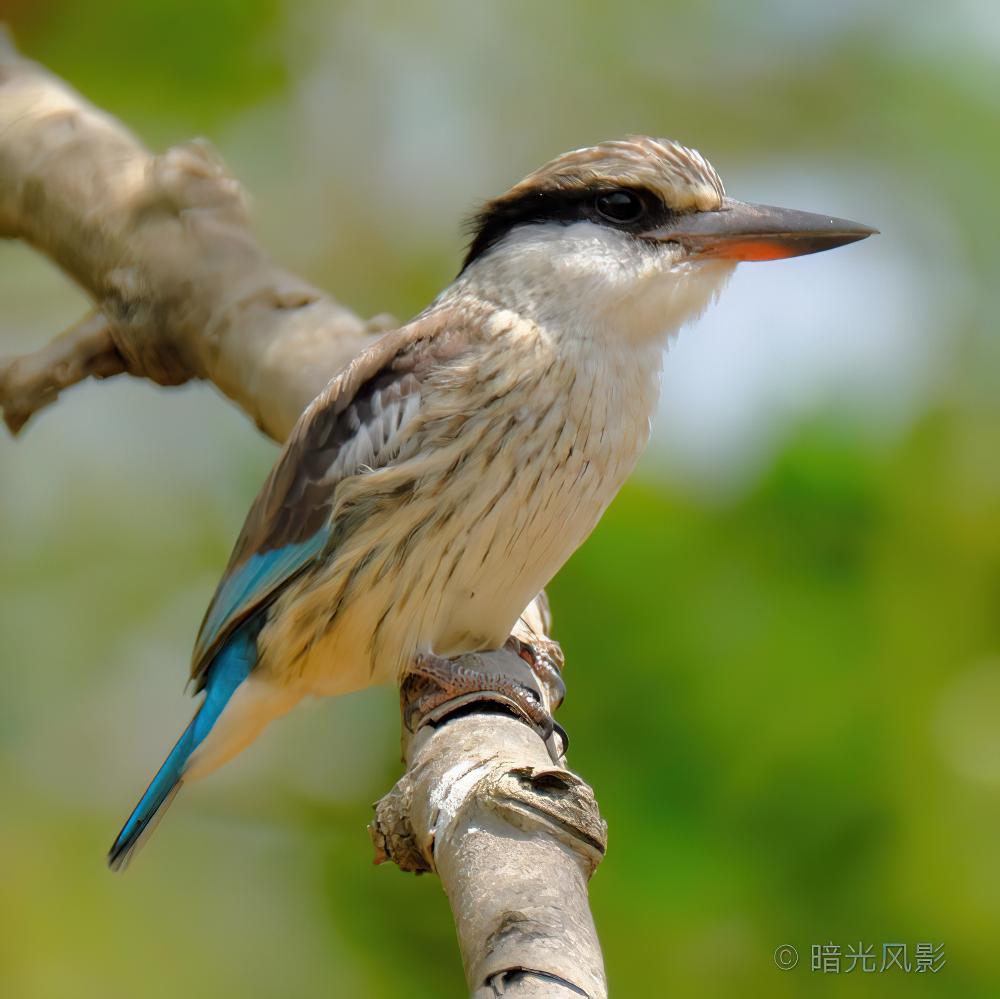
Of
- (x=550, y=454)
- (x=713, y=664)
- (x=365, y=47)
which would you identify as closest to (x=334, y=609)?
(x=550, y=454)

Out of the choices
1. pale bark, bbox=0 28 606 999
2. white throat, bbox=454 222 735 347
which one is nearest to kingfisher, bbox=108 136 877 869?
white throat, bbox=454 222 735 347

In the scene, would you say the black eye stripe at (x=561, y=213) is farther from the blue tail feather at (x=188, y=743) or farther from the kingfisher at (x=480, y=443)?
the blue tail feather at (x=188, y=743)

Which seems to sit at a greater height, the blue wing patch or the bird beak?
the bird beak

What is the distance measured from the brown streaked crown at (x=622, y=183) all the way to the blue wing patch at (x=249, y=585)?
2.75ft

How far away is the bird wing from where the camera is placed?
294 cm

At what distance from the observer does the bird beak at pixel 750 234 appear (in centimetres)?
298

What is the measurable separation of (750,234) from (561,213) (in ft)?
1.33

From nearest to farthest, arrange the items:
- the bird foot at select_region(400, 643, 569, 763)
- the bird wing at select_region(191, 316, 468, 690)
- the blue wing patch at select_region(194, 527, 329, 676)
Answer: the bird foot at select_region(400, 643, 569, 763) → the bird wing at select_region(191, 316, 468, 690) → the blue wing patch at select_region(194, 527, 329, 676)

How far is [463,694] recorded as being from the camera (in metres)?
2.54

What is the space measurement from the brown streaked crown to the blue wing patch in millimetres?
838

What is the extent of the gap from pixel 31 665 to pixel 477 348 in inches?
81.0

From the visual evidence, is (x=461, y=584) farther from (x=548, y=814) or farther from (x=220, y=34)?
(x=220, y=34)

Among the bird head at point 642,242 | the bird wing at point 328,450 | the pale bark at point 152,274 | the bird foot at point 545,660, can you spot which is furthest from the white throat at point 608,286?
the bird foot at point 545,660

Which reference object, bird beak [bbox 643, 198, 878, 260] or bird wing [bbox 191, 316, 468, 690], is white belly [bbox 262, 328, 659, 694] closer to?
bird wing [bbox 191, 316, 468, 690]
